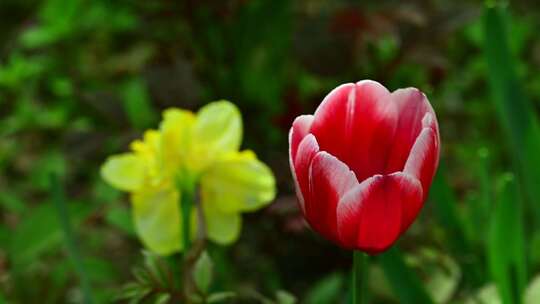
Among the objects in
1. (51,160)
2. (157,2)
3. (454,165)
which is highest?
(157,2)

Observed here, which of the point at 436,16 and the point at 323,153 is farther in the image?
the point at 436,16

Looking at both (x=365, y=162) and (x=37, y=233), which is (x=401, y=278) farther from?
(x=37, y=233)

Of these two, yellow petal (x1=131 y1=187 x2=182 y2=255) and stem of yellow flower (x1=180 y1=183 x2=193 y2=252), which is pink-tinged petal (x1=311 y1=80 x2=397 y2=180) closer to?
stem of yellow flower (x1=180 y1=183 x2=193 y2=252)

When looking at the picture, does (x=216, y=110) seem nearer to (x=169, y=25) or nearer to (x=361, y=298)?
(x=361, y=298)

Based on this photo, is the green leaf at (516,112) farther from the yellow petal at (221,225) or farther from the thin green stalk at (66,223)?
the thin green stalk at (66,223)

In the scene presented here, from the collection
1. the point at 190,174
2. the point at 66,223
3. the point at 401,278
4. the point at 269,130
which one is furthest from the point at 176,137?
the point at 269,130

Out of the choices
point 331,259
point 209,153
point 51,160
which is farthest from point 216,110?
point 51,160
